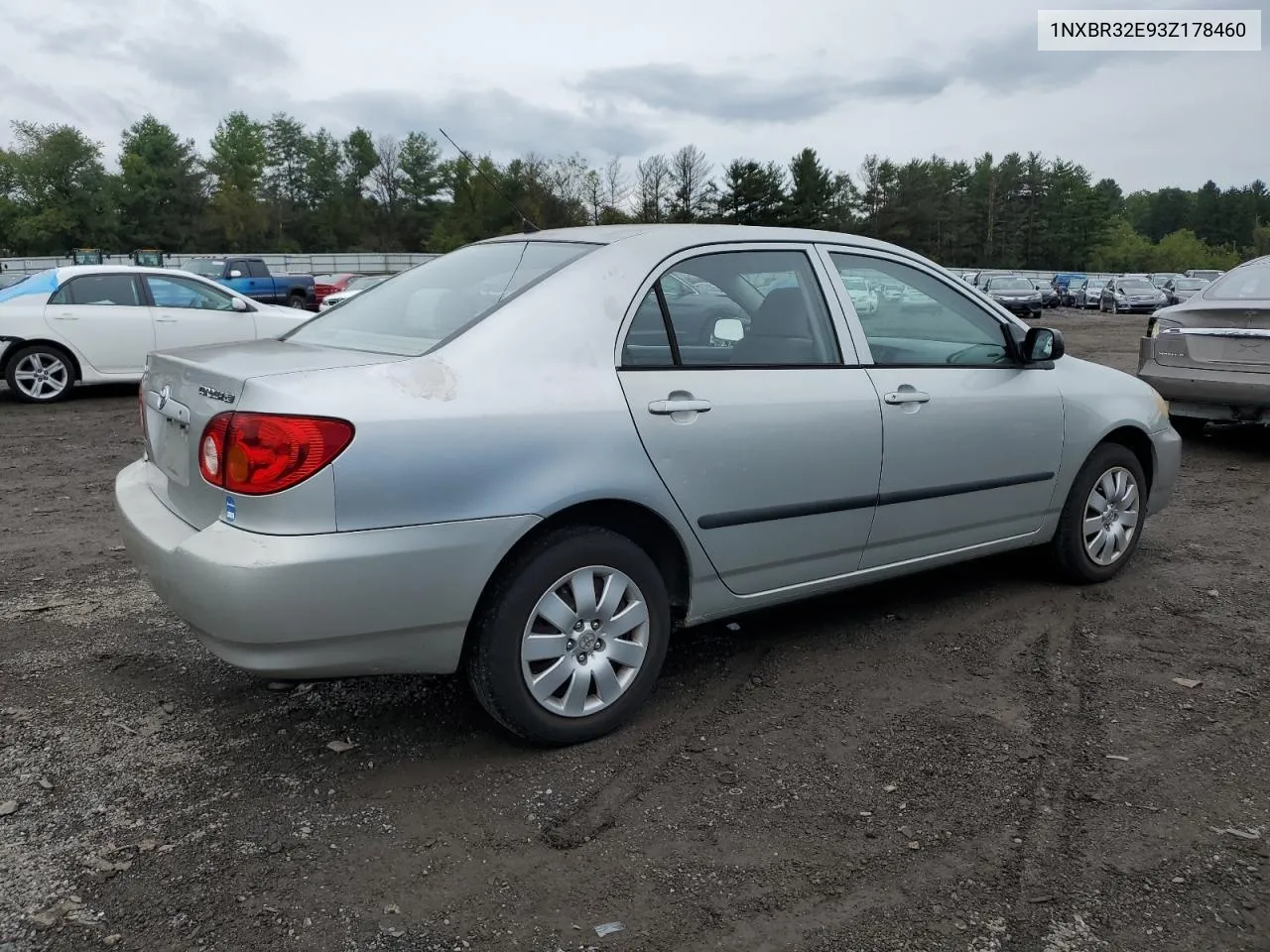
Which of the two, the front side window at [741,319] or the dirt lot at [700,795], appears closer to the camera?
the dirt lot at [700,795]

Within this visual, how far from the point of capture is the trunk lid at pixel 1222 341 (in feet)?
25.3

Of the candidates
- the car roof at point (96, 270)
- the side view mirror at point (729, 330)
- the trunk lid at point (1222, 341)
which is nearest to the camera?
the side view mirror at point (729, 330)

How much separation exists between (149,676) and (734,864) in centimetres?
231

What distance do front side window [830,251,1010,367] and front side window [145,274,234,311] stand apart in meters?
9.44

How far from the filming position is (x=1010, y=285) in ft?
126

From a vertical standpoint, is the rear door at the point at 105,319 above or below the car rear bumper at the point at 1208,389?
above

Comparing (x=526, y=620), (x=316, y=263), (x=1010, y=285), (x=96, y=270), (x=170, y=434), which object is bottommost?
(x=526, y=620)

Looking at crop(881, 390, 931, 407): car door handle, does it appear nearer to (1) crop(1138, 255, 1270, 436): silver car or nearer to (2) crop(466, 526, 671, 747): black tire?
(2) crop(466, 526, 671, 747): black tire

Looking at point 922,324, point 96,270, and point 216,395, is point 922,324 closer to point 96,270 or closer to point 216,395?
point 216,395

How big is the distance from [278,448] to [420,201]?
87.7 m

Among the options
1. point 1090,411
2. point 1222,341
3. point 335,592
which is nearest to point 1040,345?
point 1090,411

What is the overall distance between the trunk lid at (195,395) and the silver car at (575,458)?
0.01 metres

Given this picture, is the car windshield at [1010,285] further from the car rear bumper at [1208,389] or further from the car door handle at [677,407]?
the car door handle at [677,407]

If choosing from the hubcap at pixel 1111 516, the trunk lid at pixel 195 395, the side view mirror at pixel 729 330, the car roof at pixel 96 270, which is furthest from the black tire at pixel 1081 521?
the car roof at pixel 96 270
